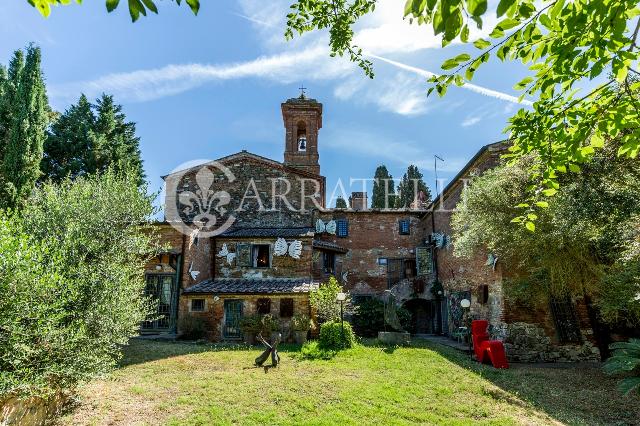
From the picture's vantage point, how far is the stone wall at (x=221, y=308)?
15.6 metres

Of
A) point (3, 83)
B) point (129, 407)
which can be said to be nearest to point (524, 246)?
point (129, 407)

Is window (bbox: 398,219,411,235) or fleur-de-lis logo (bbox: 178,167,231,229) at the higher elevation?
fleur-de-lis logo (bbox: 178,167,231,229)

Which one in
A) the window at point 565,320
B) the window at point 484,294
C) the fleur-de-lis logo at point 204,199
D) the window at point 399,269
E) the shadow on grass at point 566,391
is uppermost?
Result: the fleur-de-lis logo at point 204,199

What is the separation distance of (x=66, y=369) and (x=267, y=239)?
12481 millimetres

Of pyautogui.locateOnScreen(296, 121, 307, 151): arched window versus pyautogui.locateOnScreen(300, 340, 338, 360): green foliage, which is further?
pyautogui.locateOnScreen(296, 121, 307, 151): arched window

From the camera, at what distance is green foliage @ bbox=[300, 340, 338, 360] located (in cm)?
1173

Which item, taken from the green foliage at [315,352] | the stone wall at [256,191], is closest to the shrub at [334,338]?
the green foliage at [315,352]

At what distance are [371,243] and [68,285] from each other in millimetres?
18529

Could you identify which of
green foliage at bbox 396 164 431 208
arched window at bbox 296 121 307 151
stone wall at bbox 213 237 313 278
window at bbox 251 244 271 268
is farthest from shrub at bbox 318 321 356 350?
green foliage at bbox 396 164 431 208

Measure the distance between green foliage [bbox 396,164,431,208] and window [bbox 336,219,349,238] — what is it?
16361 millimetres

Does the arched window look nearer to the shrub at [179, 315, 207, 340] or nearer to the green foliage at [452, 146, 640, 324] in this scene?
the shrub at [179, 315, 207, 340]

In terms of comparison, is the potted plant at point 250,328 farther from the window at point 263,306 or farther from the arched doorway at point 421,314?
the arched doorway at point 421,314

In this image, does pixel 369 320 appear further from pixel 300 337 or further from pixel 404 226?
pixel 404 226

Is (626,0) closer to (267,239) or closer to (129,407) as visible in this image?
(129,407)
